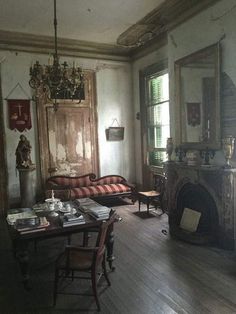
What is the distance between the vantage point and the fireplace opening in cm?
388

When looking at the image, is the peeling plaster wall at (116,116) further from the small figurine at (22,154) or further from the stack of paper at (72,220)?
the stack of paper at (72,220)

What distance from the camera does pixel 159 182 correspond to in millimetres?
5582

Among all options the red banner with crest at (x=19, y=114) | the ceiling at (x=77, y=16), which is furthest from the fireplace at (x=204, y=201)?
the red banner with crest at (x=19, y=114)

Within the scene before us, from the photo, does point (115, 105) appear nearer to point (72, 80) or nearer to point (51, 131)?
point (51, 131)

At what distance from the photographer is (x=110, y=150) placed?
6680 millimetres

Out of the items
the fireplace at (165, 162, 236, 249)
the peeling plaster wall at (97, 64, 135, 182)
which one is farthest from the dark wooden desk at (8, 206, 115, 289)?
the peeling plaster wall at (97, 64, 135, 182)

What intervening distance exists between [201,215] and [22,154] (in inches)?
131

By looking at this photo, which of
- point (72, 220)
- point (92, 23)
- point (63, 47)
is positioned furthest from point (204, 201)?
point (63, 47)

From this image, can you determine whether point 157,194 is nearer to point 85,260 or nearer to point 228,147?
point 228,147

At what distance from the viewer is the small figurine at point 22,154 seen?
5.30 meters

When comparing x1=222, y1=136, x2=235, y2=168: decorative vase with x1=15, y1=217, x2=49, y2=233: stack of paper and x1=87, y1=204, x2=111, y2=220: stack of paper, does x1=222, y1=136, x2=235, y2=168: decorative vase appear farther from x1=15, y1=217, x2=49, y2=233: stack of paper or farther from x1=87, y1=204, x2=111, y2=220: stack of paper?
x1=15, y1=217, x2=49, y2=233: stack of paper

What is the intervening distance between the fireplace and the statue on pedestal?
2590mm

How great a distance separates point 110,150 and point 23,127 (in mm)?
2005

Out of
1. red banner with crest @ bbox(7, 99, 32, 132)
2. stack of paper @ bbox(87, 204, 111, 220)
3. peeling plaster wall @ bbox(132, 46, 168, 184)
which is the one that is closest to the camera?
stack of paper @ bbox(87, 204, 111, 220)
